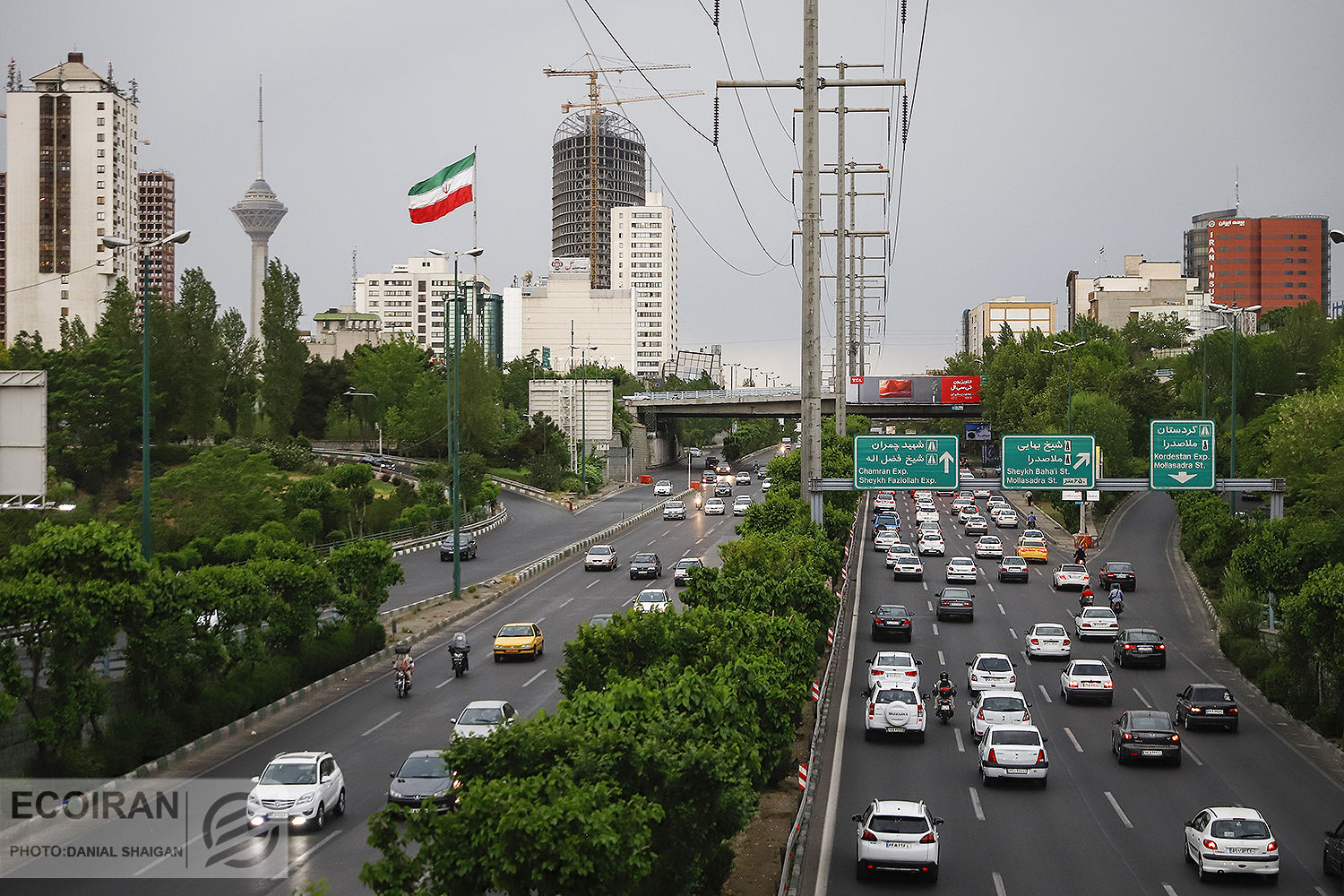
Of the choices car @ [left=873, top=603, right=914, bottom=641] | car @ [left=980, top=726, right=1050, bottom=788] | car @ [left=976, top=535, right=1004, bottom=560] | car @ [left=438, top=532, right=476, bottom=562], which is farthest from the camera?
car @ [left=976, top=535, right=1004, bottom=560]

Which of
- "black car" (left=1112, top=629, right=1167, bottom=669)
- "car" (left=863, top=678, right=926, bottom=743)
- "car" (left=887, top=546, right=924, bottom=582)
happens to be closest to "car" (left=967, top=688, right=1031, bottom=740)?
"car" (left=863, top=678, right=926, bottom=743)

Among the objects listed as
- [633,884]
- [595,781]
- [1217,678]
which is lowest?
[1217,678]

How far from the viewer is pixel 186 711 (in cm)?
2919

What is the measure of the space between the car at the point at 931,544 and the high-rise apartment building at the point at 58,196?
10310cm

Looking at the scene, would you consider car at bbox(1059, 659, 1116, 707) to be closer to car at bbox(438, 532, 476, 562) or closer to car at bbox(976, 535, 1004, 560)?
car at bbox(976, 535, 1004, 560)

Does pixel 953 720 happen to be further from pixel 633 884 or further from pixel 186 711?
pixel 633 884

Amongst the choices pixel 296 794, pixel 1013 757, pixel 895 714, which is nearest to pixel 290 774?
pixel 296 794

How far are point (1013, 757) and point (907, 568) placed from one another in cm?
3329

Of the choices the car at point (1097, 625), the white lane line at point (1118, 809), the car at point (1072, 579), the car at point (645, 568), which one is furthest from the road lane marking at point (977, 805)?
the car at point (645, 568)

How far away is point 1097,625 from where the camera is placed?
4447 cm

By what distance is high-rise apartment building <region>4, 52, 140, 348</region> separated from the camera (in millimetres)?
137500

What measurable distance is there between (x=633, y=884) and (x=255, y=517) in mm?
48238

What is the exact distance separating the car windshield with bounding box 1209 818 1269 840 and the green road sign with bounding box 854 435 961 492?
2163 centimetres

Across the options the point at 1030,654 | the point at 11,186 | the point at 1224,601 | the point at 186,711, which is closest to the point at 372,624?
the point at 186,711
